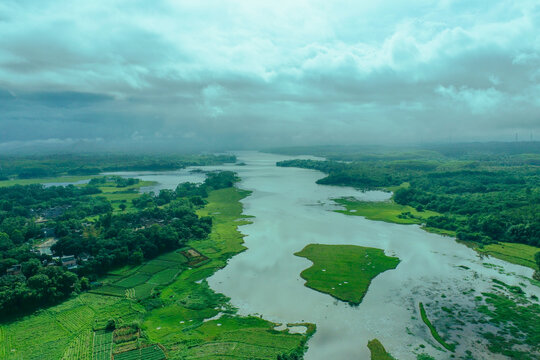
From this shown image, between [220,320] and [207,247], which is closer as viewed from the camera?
[220,320]

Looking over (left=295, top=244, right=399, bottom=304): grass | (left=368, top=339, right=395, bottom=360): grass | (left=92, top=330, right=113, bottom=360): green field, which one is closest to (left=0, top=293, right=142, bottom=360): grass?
(left=92, top=330, right=113, bottom=360): green field

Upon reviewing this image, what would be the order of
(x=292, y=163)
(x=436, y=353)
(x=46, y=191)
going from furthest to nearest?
(x=292, y=163) → (x=46, y=191) → (x=436, y=353)

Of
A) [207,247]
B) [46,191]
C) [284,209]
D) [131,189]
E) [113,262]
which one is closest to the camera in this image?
[113,262]

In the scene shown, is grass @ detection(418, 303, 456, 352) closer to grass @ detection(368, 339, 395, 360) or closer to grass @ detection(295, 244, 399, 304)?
grass @ detection(368, 339, 395, 360)

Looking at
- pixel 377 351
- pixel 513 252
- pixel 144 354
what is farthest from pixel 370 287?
pixel 513 252

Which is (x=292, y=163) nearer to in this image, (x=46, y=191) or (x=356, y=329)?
(x=46, y=191)

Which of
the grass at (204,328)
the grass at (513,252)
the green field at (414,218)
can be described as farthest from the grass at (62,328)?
the green field at (414,218)

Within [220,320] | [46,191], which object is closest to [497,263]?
[220,320]
